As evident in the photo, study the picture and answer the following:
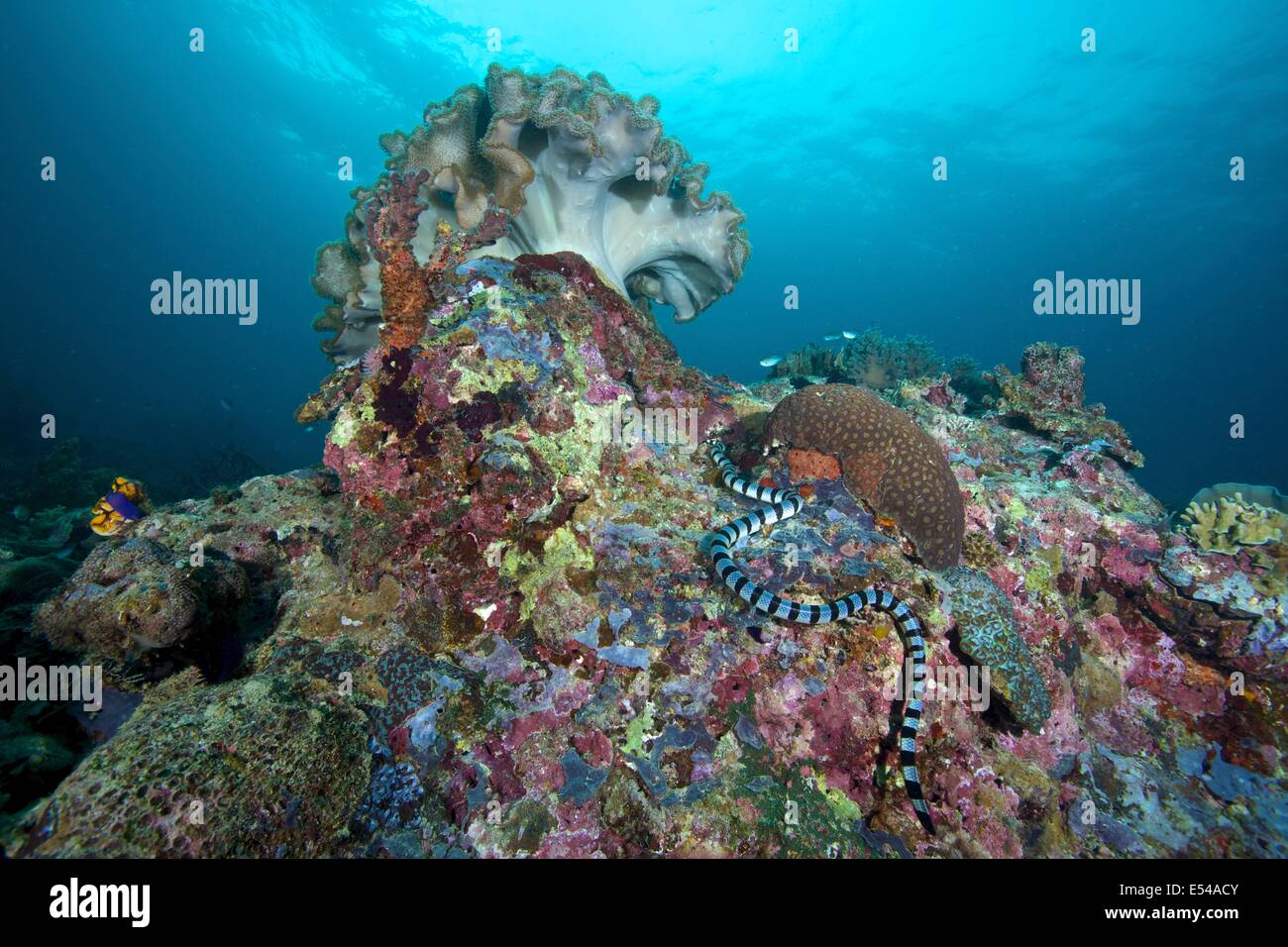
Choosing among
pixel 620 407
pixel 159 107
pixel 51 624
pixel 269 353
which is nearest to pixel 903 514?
pixel 620 407

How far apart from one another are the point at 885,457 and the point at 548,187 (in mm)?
4154

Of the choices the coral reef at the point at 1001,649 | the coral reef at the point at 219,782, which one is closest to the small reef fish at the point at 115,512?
the coral reef at the point at 219,782

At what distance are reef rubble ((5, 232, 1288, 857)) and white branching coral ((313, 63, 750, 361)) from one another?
2.59 ft

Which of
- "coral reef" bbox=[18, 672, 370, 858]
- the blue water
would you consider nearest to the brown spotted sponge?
"coral reef" bbox=[18, 672, 370, 858]

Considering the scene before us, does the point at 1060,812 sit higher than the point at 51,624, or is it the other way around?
the point at 51,624

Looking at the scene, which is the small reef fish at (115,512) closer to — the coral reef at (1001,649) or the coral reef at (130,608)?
the coral reef at (130,608)

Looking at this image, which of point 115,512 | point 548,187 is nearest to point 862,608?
point 548,187

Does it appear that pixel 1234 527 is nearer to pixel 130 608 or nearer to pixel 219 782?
pixel 219 782

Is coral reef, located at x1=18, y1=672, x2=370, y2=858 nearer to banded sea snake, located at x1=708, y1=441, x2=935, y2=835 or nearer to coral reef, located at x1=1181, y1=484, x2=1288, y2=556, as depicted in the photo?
banded sea snake, located at x1=708, y1=441, x2=935, y2=835

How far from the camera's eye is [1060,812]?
3.47 meters

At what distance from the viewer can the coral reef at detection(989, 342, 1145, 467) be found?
6.51 m

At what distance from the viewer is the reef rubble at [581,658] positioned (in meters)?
2.65
